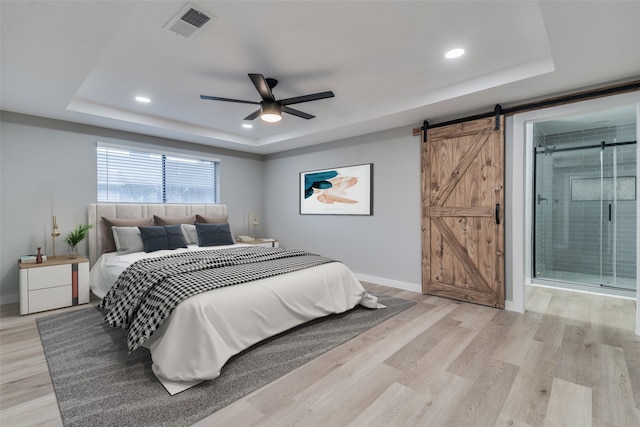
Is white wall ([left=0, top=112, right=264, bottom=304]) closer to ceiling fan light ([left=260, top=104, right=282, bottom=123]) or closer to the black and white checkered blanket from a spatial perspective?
the black and white checkered blanket

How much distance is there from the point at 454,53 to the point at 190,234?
13.3 ft

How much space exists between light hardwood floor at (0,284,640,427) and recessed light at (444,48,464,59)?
250 cm

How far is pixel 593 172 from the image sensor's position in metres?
4.60

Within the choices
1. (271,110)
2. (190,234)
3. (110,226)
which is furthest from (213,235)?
(271,110)

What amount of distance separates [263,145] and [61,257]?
10.9 ft

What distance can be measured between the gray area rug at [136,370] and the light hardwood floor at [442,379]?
0.09 m

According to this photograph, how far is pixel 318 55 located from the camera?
2611 mm

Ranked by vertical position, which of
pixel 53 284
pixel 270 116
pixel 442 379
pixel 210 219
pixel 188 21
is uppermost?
pixel 188 21

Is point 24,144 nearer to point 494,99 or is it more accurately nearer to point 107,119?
point 107,119

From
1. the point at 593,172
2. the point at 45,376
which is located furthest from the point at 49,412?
the point at 593,172

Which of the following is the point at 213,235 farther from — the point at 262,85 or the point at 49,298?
the point at 262,85

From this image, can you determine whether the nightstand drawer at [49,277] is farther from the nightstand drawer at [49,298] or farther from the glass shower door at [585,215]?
the glass shower door at [585,215]

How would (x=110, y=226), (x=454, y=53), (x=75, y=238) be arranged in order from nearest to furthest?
1. (x=454, y=53)
2. (x=75, y=238)
3. (x=110, y=226)

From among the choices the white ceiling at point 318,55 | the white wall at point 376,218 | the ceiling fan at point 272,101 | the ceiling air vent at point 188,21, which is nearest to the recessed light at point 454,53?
the white ceiling at point 318,55
